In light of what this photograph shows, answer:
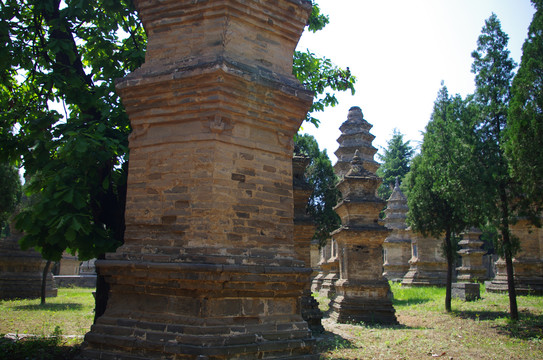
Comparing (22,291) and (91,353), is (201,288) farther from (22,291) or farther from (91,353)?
(22,291)

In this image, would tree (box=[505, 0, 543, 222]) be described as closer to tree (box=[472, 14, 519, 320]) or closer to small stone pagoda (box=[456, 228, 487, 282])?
tree (box=[472, 14, 519, 320])

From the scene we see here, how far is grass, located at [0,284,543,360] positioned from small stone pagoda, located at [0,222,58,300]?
1.14 meters

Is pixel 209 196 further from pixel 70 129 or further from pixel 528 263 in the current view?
pixel 528 263

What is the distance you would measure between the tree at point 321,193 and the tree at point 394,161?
664 inches

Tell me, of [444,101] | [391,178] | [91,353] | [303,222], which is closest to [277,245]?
[91,353]

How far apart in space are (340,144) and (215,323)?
16348 mm

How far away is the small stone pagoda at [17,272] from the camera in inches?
691

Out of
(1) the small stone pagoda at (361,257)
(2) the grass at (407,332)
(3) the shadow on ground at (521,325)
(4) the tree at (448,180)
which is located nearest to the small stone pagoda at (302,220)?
(1) the small stone pagoda at (361,257)

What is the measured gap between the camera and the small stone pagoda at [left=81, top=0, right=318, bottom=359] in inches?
195

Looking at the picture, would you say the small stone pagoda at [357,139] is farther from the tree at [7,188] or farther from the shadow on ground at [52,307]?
the tree at [7,188]

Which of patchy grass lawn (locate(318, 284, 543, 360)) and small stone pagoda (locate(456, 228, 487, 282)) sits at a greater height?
small stone pagoda (locate(456, 228, 487, 282))

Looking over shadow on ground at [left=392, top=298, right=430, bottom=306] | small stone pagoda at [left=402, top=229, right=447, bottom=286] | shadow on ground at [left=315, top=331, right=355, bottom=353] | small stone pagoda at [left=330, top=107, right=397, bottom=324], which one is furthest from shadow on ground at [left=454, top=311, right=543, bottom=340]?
small stone pagoda at [left=402, top=229, right=447, bottom=286]

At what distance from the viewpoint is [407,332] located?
1140cm

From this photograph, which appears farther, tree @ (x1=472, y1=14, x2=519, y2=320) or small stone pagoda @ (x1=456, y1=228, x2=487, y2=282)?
small stone pagoda @ (x1=456, y1=228, x2=487, y2=282)
